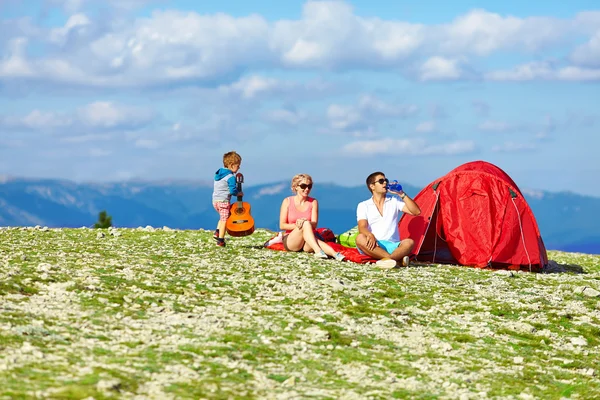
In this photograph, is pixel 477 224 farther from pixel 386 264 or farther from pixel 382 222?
pixel 386 264

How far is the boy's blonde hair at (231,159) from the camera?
897 inches

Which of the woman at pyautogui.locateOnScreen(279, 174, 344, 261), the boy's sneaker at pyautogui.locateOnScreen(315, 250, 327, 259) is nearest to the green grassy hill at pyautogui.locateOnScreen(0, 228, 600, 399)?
the boy's sneaker at pyautogui.locateOnScreen(315, 250, 327, 259)

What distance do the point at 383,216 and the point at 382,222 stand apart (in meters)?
0.17

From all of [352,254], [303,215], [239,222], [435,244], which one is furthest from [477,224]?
[239,222]

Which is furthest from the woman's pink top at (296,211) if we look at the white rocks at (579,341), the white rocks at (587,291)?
the white rocks at (579,341)

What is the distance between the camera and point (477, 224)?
24.3 metres

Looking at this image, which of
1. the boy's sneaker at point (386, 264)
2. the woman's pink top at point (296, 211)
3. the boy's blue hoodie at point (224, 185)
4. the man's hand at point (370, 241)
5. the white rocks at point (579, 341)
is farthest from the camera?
the boy's blue hoodie at point (224, 185)

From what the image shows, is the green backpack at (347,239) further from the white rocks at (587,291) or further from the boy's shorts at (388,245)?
the white rocks at (587,291)

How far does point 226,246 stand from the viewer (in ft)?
79.9

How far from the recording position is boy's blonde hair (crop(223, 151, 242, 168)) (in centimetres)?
2279

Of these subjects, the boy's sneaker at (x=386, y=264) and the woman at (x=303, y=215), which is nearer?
the boy's sneaker at (x=386, y=264)

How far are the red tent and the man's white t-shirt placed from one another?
9.72ft

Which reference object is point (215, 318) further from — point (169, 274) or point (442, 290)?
point (442, 290)

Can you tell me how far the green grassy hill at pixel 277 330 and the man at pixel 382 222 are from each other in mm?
843
